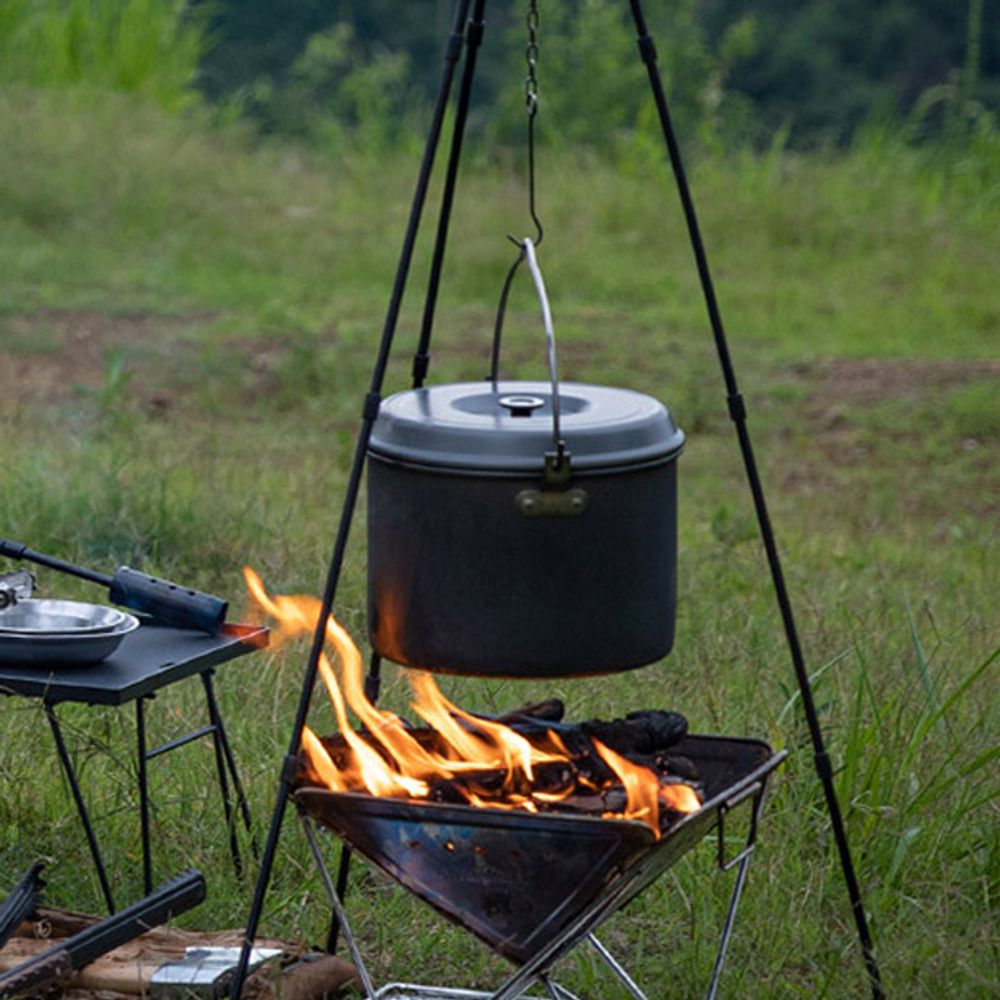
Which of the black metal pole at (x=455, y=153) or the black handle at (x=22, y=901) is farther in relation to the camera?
the black handle at (x=22, y=901)

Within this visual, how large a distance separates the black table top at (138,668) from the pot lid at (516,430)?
0.57 m

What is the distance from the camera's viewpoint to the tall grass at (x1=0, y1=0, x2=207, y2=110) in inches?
487

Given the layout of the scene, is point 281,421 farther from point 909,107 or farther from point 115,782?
point 909,107

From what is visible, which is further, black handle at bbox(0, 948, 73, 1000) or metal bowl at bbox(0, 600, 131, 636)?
metal bowl at bbox(0, 600, 131, 636)

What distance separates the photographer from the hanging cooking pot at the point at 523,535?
2.96 m

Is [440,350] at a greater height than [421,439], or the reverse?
[421,439]

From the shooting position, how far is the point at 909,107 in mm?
22922

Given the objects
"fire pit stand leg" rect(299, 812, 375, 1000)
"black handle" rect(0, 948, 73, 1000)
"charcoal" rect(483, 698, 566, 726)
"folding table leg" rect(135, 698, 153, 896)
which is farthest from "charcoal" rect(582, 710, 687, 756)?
"black handle" rect(0, 948, 73, 1000)

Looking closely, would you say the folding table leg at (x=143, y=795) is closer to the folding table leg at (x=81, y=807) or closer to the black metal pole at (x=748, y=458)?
the folding table leg at (x=81, y=807)

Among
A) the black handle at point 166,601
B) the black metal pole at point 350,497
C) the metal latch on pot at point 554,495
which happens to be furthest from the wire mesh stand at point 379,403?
the black handle at point 166,601

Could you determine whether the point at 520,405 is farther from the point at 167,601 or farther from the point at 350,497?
the point at 167,601

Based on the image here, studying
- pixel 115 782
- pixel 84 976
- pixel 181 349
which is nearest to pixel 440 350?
pixel 181 349

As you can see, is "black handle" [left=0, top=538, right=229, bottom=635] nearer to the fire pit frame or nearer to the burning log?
the burning log

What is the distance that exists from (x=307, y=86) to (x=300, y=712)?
54.0ft
